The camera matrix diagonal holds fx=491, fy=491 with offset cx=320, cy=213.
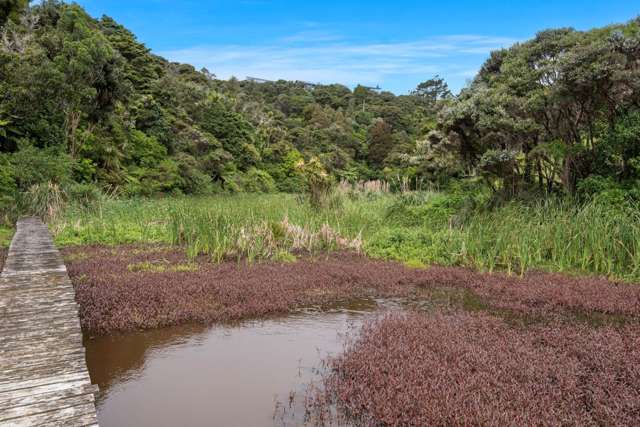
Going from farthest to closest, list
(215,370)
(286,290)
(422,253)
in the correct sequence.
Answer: (422,253), (286,290), (215,370)

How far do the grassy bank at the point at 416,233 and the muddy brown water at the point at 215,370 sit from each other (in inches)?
130

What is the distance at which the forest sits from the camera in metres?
9.83

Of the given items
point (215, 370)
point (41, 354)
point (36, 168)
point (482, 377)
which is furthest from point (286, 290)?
point (36, 168)

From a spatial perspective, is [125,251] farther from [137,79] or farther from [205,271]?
[137,79]

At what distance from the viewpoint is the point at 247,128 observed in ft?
123

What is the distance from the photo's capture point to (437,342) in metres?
4.64

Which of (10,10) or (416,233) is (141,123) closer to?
(10,10)

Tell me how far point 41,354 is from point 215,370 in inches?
58.6

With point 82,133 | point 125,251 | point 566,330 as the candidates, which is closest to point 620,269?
point 566,330

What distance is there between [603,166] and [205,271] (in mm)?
8366

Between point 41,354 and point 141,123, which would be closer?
point 41,354

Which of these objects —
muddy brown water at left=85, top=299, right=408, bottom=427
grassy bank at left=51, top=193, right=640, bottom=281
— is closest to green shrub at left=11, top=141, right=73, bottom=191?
grassy bank at left=51, top=193, right=640, bottom=281

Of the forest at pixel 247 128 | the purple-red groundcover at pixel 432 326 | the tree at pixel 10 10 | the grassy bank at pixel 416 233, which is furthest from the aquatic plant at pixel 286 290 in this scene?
the tree at pixel 10 10

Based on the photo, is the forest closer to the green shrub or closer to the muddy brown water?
the green shrub
